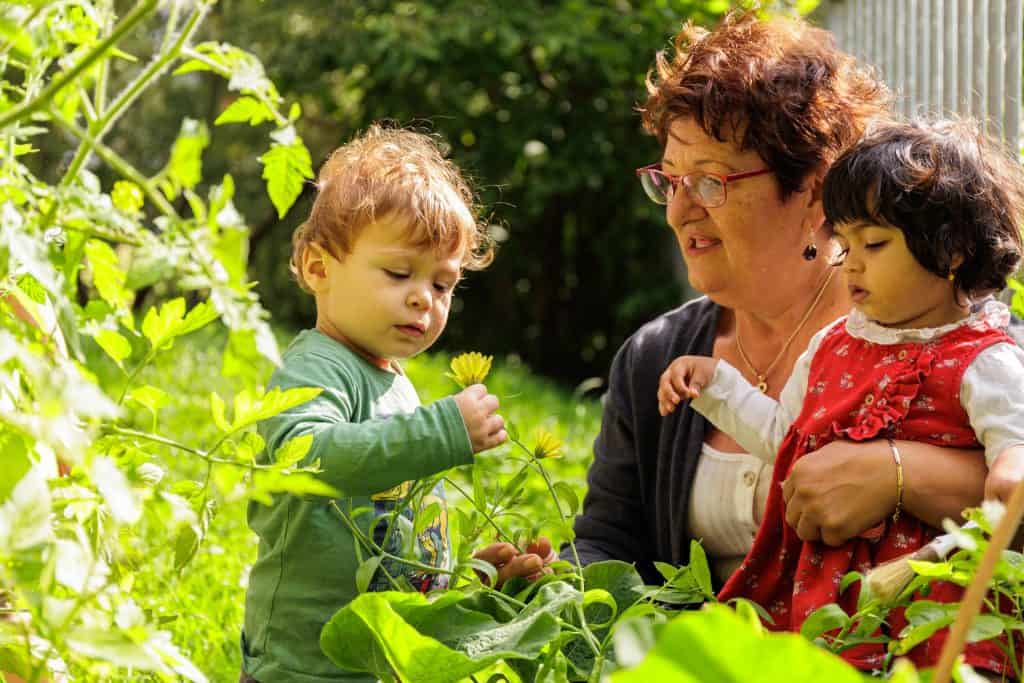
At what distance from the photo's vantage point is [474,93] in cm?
798

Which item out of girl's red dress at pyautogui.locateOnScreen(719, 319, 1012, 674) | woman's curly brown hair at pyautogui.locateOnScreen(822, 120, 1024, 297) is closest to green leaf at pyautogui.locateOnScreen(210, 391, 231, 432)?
girl's red dress at pyautogui.locateOnScreen(719, 319, 1012, 674)

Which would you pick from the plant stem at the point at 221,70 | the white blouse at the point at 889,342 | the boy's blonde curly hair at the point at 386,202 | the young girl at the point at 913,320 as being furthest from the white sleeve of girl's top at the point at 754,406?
the plant stem at the point at 221,70

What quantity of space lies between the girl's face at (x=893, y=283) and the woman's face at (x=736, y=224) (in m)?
0.42

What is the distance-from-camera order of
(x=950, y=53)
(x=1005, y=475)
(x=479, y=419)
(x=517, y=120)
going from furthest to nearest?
(x=517, y=120), (x=950, y=53), (x=479, y=419), (x=1005, y=475)

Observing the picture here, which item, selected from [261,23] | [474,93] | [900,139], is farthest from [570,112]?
[900,139]

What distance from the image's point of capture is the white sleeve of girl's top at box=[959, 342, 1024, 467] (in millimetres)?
1585

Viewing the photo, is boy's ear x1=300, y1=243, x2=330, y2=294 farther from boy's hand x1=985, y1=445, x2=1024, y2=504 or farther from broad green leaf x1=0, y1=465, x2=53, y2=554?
broad green leaf x1=0, y1=465, x2=53, y2=554

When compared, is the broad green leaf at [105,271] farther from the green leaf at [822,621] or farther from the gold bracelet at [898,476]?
the gold bracelet at [898,476]

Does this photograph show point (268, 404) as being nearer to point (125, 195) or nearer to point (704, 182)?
point (125, 195)

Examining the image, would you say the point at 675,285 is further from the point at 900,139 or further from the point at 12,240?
the point at 12,240

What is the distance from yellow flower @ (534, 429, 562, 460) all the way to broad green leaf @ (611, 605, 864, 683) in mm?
860

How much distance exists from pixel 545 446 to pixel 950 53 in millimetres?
2944

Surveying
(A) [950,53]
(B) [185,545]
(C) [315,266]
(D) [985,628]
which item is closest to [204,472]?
(C) [315,266]

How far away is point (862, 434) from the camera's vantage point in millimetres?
1761
